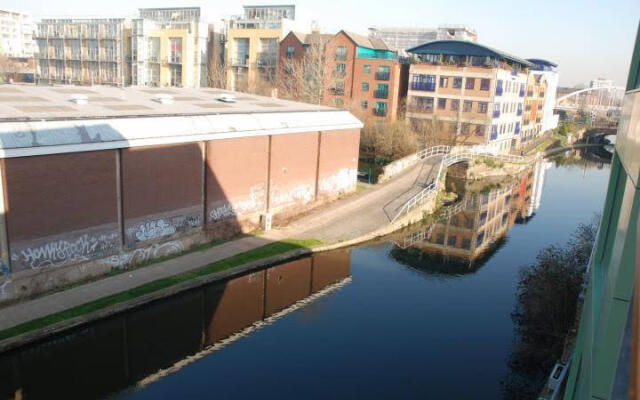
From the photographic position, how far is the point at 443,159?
47.2m

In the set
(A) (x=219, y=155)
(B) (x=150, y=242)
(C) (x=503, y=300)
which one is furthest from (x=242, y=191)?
(C) (x=503, y=300)

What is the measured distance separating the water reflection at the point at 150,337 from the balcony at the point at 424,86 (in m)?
41.4

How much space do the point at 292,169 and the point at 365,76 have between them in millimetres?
37261

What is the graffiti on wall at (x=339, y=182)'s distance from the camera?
35531 millimetres

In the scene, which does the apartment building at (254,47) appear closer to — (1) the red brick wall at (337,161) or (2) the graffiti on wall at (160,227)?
(1) the red brick wall at (337,161)

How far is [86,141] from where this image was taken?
20.2m

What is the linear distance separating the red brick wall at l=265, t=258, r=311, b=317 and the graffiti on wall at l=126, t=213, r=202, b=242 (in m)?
4.41

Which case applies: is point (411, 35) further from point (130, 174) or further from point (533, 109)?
point (130, 174)

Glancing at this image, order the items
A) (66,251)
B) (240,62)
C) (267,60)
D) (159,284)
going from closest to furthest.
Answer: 1. (66,251)
2. (159,284)
3. (267,60)
4. (240,62)

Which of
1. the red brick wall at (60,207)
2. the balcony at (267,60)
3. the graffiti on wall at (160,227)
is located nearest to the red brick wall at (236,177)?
the graffiti on wall at (160,227)

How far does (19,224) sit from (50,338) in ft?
14.1

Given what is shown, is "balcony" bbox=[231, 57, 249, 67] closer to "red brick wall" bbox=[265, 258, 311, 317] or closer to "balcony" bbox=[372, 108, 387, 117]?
"balcony" bbox=[372, 108, 387, 117]

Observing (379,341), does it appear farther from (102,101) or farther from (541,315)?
(102,101)

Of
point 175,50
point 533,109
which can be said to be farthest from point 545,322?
point 175,50
